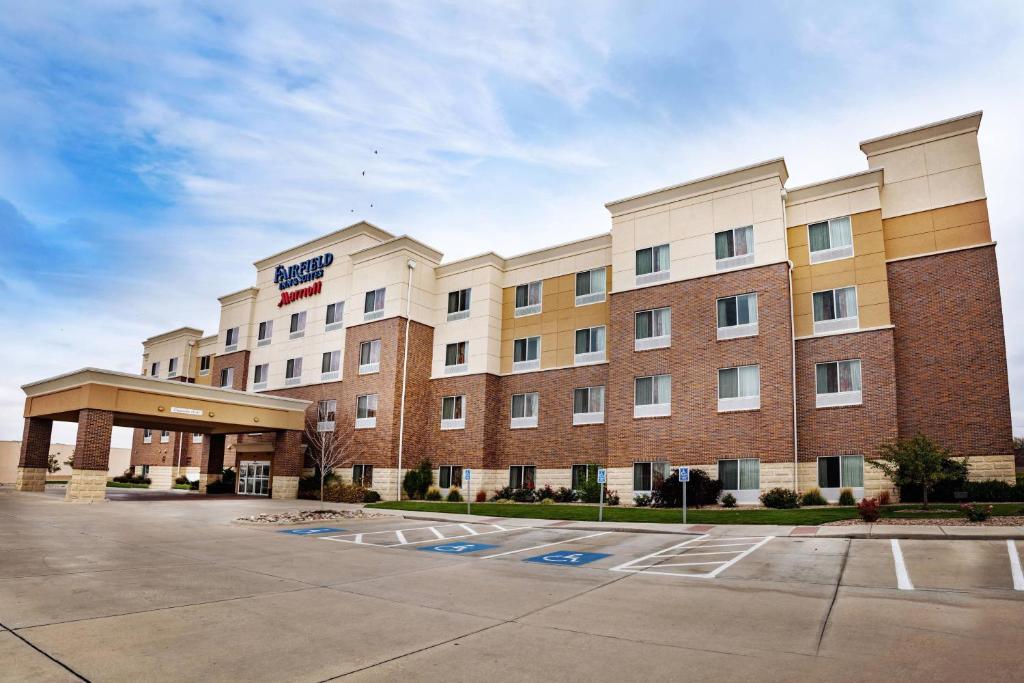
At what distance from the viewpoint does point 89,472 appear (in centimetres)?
2966

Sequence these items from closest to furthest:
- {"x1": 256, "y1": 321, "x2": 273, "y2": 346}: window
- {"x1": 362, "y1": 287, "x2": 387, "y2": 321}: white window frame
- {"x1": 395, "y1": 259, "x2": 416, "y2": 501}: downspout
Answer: {"x1": 395, "y1": 259, "x2": 416, "y2": 501}: downspout → {"x1": 362, "y1": 287, "x2": 387, "y2": 321}: white window frame → {"x1": 256, "y1": 321, "x2": 273, "y2": 346}: window

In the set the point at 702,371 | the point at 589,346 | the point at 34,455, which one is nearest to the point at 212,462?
the point at 34,455

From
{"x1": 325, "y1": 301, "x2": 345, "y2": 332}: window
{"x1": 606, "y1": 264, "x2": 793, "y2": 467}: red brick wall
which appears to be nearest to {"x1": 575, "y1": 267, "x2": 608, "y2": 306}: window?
{"x1": 606, "y1": 264, "x2": 793, "y2": 467}: red brick wall

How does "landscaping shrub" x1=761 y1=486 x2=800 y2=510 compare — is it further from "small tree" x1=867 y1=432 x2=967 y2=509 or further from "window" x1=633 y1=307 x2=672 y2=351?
"window" x1=633 y1=307 x2=672 y2=351

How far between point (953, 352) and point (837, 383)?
173 inches

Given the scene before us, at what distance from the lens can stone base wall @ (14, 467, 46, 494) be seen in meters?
36.1

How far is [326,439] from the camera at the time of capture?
39.3m

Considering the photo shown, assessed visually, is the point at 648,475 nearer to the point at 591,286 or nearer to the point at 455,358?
the point at 591,286

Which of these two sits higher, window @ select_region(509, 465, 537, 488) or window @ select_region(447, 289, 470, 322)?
window @ select_region(447, 289, 470, 322)

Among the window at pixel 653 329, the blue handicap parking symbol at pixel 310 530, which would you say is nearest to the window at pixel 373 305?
the window at pixel 653 329

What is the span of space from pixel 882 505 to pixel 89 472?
109ft

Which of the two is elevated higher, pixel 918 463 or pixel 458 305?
pixel 458 305

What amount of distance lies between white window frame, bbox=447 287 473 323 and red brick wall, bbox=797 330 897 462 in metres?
18.6

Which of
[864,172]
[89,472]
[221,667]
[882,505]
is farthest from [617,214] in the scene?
[221,667]
